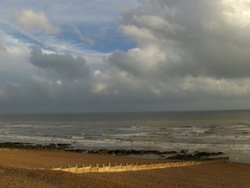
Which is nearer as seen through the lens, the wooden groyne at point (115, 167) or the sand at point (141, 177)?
the sand at point (141, 177)

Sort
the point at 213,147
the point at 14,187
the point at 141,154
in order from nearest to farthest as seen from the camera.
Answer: the point at 14,187 → the point at 141,154 → the point at 213,147

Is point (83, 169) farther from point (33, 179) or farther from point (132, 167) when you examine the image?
point (33, 179)

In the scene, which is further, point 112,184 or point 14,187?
point 112,184

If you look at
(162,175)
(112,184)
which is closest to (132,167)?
(162,175)

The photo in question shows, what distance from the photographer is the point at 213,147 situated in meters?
60.0

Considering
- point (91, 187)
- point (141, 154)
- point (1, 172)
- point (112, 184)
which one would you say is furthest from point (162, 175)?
point (141, 154)

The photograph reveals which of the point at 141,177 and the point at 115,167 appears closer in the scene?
the point at 141,177

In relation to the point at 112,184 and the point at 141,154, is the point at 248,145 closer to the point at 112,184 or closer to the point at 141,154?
the point at 141,154

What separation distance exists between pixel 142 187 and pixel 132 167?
27.2 feet

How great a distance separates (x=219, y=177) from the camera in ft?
101

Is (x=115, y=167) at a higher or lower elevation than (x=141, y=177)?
higher

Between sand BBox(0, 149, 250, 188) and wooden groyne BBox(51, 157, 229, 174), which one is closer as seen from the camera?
sand BBox(0, 149, 250, 188)

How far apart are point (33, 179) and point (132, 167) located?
12.8 metres

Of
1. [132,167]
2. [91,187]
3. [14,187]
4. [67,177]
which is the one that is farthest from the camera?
[132,167]
